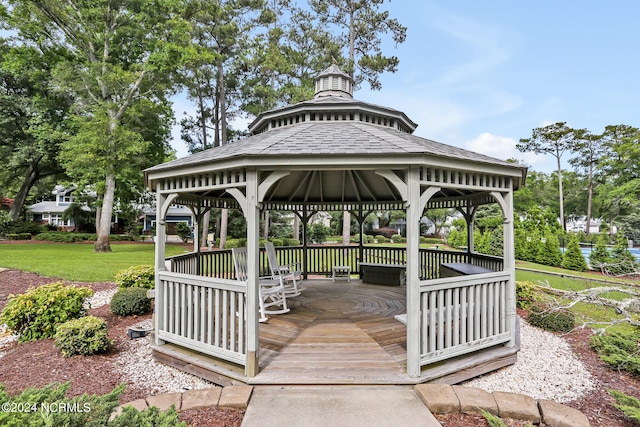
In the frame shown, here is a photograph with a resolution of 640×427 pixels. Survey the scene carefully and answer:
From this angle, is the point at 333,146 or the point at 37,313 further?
the point at 37,313

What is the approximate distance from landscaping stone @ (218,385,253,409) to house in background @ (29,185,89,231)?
36.2 m

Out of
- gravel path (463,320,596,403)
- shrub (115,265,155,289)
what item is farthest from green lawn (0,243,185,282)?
gravel path (463,320,596,403)

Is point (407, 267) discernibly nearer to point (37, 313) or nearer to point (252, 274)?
point (252, 274)

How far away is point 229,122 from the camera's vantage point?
23344 millimetres

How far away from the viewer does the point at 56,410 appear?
1.73 m

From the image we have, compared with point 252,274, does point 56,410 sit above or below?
below

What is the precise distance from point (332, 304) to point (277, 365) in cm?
259

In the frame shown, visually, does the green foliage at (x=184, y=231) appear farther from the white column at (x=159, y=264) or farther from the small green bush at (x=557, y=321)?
the small green bush at (x=557, y=321)

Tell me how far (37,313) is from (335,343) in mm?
5005

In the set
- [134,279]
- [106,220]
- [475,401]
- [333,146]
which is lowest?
[475,401]

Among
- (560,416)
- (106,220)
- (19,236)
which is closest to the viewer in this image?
(560,416)

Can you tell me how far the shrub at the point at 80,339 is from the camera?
423cm

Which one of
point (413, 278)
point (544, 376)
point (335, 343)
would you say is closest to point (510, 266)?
point (544, 376)

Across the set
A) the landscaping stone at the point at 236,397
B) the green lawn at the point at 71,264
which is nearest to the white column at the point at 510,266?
the landscaping stone at the point at 236,397
